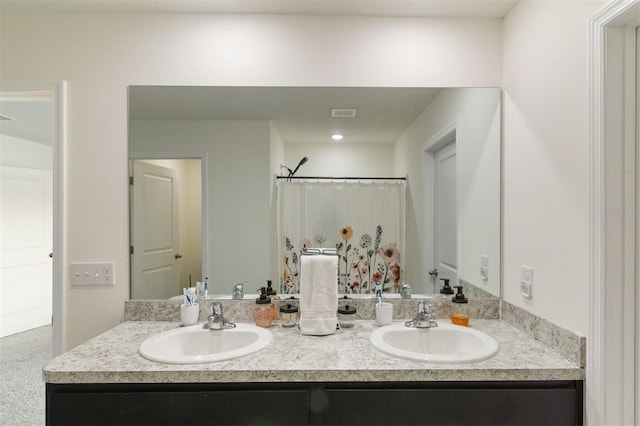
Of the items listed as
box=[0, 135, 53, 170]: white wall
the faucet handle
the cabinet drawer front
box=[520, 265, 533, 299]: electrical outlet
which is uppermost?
box=[0, 135, 53, 170]: white wall

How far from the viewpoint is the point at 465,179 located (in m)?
1.74

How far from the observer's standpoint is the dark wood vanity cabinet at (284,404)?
1138 mm

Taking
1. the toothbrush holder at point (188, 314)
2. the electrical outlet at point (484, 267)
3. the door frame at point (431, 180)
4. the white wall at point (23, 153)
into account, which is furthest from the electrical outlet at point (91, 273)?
the white wall at point (23, 153)

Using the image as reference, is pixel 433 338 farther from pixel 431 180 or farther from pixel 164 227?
pixel 164 227

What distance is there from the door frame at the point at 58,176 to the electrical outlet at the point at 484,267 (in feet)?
6.81

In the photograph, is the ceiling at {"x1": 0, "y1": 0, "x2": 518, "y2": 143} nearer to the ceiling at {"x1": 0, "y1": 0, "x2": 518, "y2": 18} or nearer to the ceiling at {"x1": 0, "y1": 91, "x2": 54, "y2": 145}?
the ceiling at {"x1": 0, "y1": 0, "x2": 518, "y2": 18}

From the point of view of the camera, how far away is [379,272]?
1.74 meters

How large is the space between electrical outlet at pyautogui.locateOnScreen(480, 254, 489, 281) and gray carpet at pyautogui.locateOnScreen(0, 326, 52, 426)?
10.4 feet

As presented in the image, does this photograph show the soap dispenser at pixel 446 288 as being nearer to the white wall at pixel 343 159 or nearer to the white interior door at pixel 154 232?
the white wall at pixel 343 159

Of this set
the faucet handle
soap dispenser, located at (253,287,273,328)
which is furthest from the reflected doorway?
soap dispenser, located at (253,287,273,328)

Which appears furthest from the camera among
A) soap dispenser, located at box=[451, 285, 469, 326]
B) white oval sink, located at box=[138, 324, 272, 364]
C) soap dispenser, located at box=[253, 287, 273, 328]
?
soap dispenser, located at box=[451, 285, 469, 326]

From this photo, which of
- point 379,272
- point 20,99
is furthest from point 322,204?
point 20,99

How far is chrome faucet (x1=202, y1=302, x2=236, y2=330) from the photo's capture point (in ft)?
4.94

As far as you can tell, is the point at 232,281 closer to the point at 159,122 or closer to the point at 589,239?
the point at 159,122
